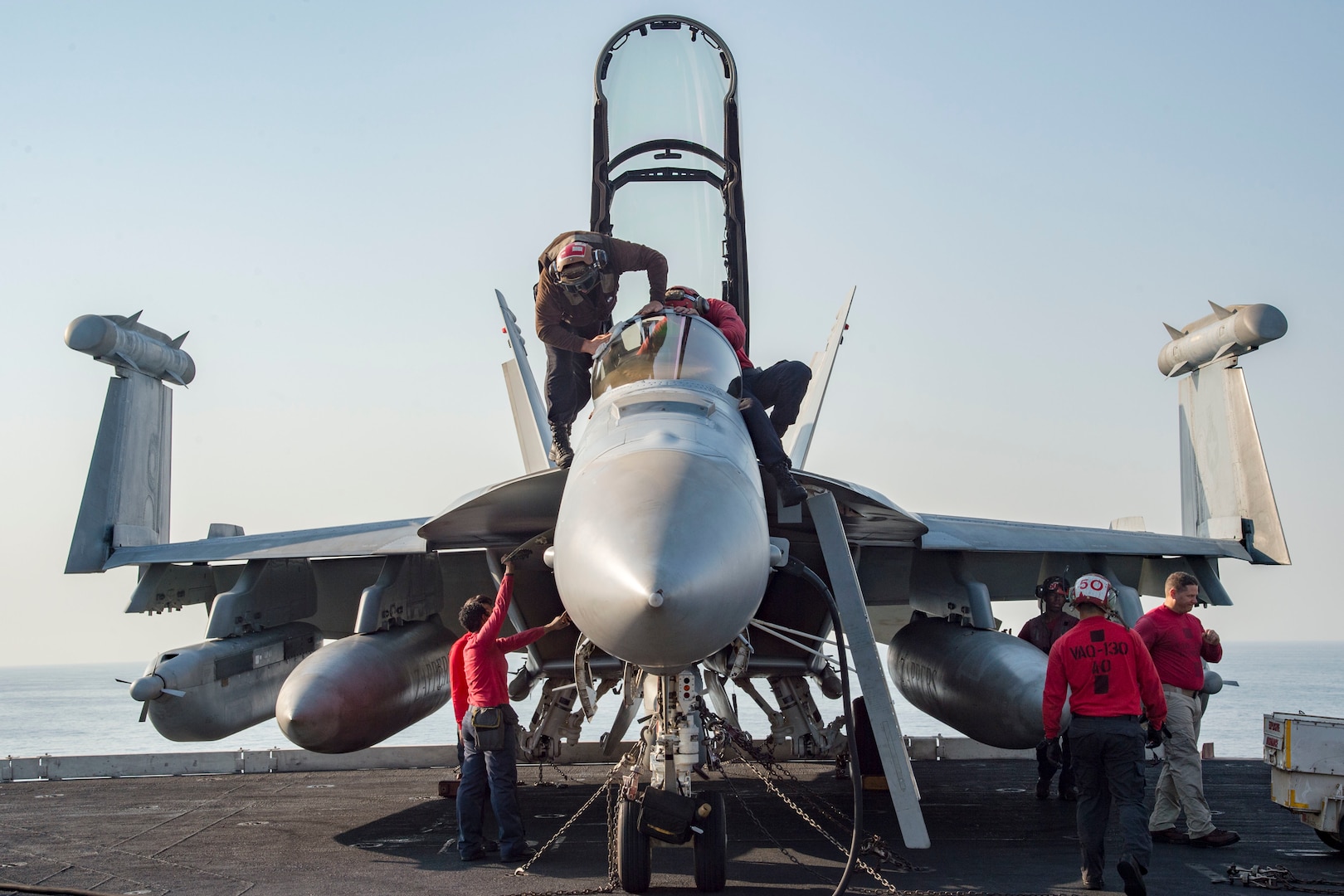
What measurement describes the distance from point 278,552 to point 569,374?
3465mm

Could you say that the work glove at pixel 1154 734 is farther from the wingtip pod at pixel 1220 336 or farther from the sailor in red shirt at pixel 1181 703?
the wingtip pod at pixel 1220 336

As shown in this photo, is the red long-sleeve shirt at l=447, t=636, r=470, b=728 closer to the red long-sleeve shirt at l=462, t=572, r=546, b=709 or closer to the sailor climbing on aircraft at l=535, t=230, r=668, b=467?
the red long-sleeve shirt at l=462, t=572, r=546, b=709

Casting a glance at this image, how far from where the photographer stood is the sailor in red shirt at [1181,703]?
6023mm

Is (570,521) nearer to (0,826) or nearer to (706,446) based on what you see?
(706,446)

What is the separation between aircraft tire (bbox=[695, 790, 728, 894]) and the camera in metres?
4.81

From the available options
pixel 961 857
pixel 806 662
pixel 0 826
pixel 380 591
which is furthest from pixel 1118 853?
pixel 0 826

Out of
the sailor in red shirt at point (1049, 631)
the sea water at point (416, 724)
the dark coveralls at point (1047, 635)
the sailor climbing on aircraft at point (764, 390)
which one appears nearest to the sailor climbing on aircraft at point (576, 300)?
the sailor climbing on aircraft at point (764, 390)

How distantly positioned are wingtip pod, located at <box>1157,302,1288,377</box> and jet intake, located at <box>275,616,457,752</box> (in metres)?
8.06

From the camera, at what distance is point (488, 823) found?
24.1ft

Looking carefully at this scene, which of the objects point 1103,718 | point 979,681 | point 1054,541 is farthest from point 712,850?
point 1054,541

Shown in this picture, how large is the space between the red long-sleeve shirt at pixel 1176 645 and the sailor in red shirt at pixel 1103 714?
1294 mm

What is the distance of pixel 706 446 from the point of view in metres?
4.52

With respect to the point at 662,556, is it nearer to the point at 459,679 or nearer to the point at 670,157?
the point at 459,679

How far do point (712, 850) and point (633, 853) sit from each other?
381 mm
